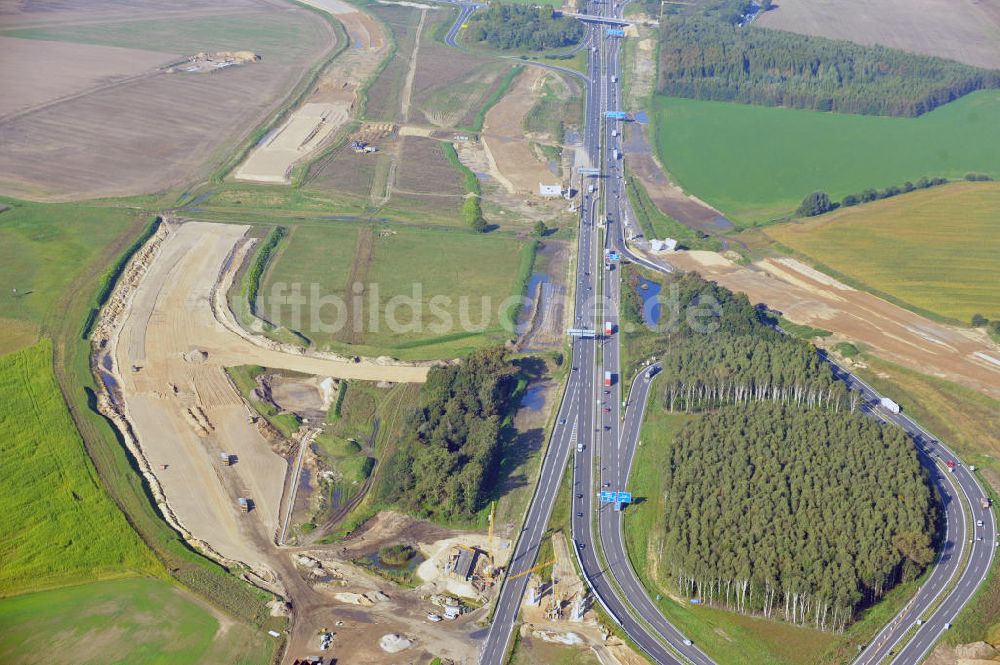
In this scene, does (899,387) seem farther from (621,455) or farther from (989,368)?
(621,455)

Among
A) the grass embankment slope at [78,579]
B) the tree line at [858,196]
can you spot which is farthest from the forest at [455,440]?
the tree line at [858,196]

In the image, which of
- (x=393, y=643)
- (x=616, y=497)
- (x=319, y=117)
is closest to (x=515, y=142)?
(x=319, y=117)

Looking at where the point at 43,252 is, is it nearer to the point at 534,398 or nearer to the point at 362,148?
the point at 362,148

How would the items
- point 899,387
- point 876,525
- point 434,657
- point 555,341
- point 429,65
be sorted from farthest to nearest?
point 429,65, point 555,341, point 899,387, point 876,525, point 434,657

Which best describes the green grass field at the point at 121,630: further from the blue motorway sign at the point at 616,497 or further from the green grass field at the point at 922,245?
the green grass field at the point at 922,245

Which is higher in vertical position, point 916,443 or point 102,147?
point 102,147

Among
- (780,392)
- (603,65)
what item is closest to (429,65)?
(603,65)
